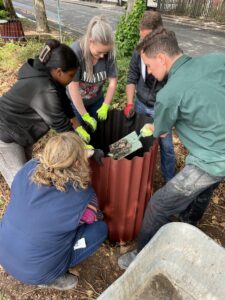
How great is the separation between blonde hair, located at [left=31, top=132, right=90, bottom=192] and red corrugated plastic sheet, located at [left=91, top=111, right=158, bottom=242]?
1.04 feet

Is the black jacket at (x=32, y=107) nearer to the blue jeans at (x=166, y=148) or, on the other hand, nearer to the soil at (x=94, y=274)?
the blue jeans at (x=166, y=148)

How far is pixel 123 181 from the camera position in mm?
2094

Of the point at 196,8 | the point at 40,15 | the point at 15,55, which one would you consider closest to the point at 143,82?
the point at 15,55

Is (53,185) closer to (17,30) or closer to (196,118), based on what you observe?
(196,118)

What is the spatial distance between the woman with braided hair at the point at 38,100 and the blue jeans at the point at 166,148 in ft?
2.34

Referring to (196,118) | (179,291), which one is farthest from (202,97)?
(179,291)

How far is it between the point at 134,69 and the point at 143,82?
16 cm

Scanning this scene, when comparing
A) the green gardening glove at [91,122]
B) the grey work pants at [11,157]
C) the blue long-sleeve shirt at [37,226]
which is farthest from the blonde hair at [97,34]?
the blue long-sleeve shirt at [37,226]

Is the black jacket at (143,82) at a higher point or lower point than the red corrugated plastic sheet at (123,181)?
higher

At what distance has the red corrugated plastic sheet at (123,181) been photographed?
2.04 metres

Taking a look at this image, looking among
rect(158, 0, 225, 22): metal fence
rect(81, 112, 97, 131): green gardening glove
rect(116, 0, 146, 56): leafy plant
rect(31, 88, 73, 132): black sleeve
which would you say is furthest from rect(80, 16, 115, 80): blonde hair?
rect(158, 0, 225, 22): metal fence

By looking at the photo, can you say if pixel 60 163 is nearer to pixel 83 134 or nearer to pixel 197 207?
pixel 83 134

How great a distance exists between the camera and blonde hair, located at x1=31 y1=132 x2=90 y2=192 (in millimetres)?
1683

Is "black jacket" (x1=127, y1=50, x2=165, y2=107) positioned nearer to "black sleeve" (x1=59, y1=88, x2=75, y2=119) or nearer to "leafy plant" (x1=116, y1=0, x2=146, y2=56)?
"black sleeve" (x1=59, y1=88, x2=75, y2=119)
